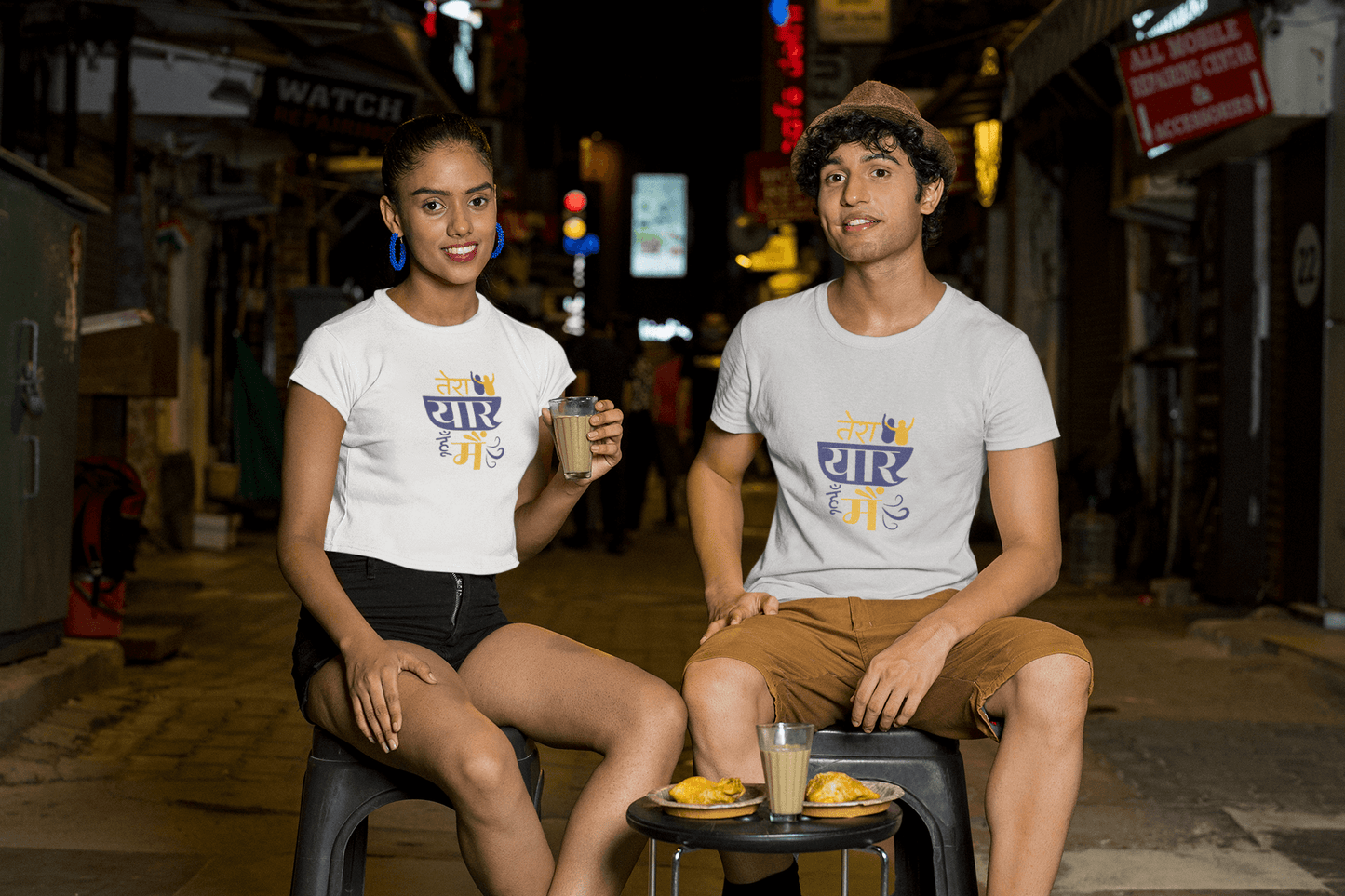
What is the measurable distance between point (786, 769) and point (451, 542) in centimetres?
97

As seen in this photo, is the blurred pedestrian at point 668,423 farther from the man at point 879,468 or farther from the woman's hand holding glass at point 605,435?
the woman's hand holding glass at point 605,435

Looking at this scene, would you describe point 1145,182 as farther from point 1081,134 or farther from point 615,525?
point 615,525

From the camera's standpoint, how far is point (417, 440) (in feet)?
9.35

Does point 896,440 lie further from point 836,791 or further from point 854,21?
point 854,21

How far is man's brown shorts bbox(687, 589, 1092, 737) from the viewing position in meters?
2.69

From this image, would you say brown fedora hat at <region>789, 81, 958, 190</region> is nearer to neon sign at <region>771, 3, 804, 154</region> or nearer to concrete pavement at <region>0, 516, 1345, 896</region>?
concrete pavement at <region>0, 516, 1345, 896</region>

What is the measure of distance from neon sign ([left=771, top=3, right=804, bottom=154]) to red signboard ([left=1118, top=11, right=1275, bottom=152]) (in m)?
10.0

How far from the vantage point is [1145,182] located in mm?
10555

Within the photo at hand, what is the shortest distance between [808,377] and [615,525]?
31.1ft

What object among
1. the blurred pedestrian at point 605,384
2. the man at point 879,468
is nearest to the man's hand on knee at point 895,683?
the man at point 879,468

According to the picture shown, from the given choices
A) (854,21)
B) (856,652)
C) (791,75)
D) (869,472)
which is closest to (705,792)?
(856,652)

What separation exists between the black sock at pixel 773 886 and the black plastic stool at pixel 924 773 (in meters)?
0.21

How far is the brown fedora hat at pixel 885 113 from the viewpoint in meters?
3.09

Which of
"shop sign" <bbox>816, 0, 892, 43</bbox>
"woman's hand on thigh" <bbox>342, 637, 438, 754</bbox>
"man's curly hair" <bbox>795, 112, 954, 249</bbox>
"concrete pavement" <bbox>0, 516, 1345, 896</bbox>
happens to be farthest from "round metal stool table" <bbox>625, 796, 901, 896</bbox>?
"shop sign" <bbox>816, 0, 892, 43</bbox>
